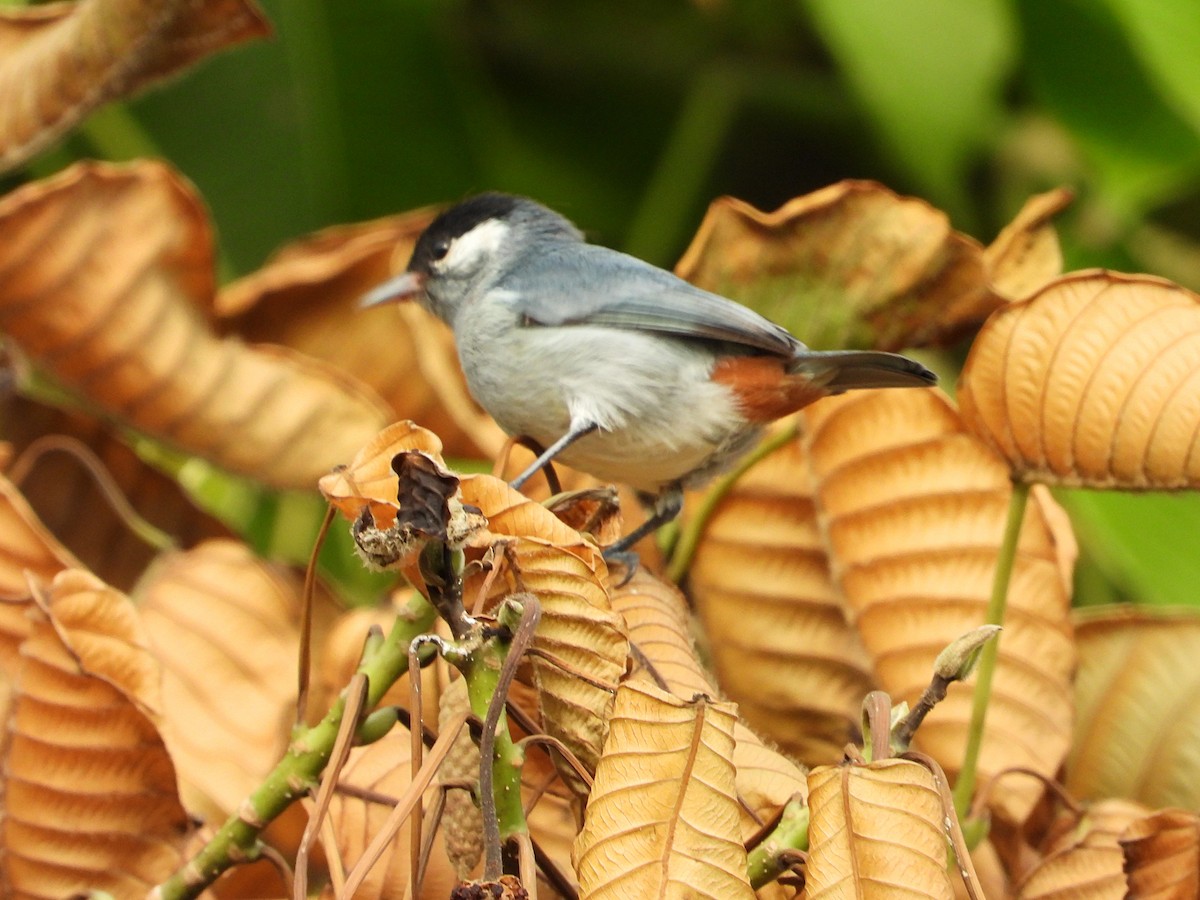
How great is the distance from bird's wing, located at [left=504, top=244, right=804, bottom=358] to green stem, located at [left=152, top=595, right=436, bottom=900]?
0.61 meters

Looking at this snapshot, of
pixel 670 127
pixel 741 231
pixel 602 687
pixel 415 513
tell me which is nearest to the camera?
pixel 415 513

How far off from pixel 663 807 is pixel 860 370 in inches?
26.2

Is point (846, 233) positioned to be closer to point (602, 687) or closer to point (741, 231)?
point (741, 231)

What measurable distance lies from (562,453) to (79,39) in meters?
0.74

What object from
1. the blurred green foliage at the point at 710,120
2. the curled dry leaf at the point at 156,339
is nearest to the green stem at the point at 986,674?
the curled dry leaf at the point at 156,339

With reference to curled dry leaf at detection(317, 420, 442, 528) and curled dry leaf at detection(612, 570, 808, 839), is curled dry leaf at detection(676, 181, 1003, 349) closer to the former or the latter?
curled dry leaf at detection(612, 570, 808, 839)

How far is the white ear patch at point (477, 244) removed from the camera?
202 centimetres

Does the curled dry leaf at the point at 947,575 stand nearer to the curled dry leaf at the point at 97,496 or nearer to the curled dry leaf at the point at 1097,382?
the curled dry leaf at the point at 1097,382

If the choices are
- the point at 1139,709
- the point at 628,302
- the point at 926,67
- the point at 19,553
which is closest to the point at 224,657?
the point at 19,553

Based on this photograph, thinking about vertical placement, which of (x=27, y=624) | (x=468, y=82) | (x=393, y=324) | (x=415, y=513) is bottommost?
(x=27, y=624)

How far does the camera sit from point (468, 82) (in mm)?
3223

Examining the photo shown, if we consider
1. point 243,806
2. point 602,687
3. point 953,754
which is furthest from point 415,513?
point 953,754

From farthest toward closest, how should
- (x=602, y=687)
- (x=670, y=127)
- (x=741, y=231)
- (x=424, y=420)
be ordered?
(x=670, y=127), (x=424, y=420), (x=741, y=231), (x=602, y=687)

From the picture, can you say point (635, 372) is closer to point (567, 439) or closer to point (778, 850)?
point (567, 439)
